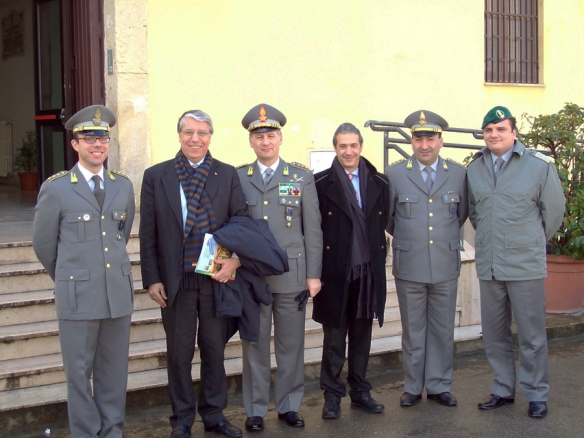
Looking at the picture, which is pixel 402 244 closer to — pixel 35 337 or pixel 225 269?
pixel 225 269

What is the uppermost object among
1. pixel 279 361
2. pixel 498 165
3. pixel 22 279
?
pixel 498 165

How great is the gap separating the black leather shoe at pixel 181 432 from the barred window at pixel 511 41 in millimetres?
7334

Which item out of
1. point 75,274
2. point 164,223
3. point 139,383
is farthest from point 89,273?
point 139,383

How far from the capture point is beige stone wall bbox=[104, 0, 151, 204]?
7.32 metres

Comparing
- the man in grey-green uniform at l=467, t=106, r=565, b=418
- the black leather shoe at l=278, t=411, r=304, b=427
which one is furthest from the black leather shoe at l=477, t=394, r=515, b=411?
the black leather shoe at l=278, t=411, r=304, b=427

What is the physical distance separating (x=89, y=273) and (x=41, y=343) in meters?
1.31

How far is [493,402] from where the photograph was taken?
488 cm

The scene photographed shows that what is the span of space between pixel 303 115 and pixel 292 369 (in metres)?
4.46

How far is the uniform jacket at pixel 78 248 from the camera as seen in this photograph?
3.93 m

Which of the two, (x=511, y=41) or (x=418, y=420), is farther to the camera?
(x=511, y=41)

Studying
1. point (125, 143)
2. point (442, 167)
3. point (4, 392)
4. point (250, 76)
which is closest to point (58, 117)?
point (125, 143)

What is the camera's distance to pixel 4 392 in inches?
182

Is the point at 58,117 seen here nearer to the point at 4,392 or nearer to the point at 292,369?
the point at 4,392

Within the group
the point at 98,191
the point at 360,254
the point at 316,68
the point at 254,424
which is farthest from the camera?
the point at 316,68
